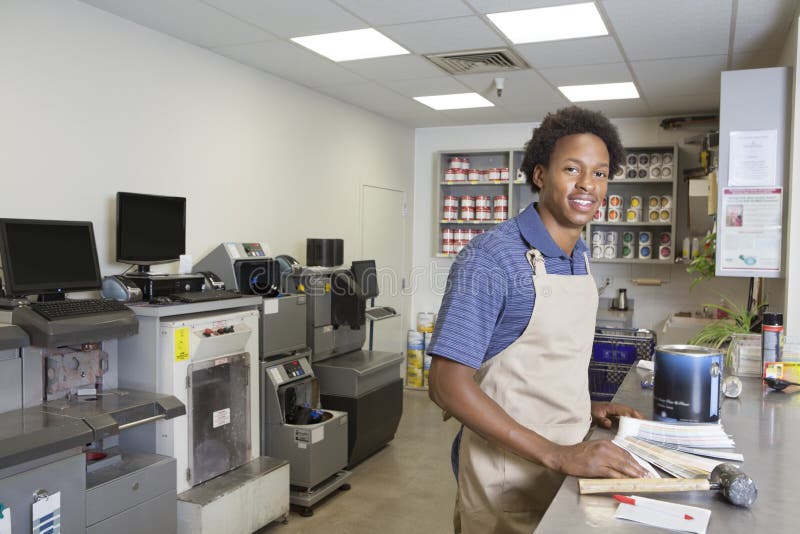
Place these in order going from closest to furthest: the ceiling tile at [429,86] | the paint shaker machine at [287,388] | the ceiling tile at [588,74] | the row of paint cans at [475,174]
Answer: the paint shaker machine at [287,388], the ceiling tile at [588,74], the ceiling tile at [429,86], the row of paint cans at [475,174]

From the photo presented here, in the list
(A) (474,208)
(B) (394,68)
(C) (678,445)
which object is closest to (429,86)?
(B) (394,68)

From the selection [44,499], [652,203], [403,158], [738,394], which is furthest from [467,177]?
[44,499]

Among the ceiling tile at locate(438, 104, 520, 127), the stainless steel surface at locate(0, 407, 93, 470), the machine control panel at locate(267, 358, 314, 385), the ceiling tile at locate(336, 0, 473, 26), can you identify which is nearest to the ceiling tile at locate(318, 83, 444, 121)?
the ceiling tile at locate(438, 104, 520, 127)

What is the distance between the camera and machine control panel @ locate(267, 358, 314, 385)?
3.80 m

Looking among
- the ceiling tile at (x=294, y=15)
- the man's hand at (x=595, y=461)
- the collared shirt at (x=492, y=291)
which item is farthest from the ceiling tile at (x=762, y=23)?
the man's hand at (x=595, y=461)

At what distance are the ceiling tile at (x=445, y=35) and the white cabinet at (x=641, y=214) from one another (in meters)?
2.59

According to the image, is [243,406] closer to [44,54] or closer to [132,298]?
[132,298]

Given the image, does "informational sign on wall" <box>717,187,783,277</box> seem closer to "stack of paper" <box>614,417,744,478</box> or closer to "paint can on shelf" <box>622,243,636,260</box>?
"stack of paper" <box>614,417,744,478</box>

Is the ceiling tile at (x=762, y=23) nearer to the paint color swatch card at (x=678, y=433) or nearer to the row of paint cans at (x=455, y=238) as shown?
the paint color swatch card at (x=678, y=433)

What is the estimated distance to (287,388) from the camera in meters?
3.94

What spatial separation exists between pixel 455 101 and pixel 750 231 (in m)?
2.87

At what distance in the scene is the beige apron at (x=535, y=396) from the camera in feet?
5.02

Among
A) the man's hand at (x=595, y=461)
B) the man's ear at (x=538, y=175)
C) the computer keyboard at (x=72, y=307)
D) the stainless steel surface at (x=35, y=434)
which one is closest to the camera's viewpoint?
the man's hand at (x=595, y=461)

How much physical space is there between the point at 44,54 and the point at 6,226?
35.8 inches
